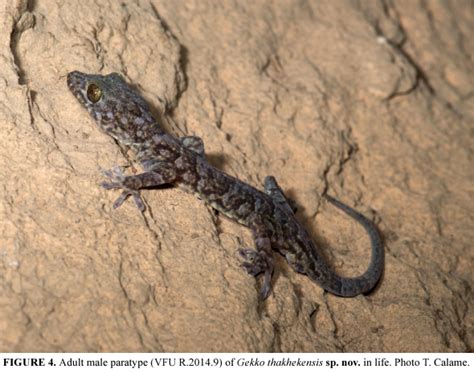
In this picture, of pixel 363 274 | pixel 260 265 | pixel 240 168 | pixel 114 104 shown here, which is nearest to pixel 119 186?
pixel 114 104

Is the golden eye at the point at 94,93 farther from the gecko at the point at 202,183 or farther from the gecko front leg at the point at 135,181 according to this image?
the gecko front leg at the point at 135,181

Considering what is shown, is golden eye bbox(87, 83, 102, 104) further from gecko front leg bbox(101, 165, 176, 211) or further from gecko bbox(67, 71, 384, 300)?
gecko front leg bbox(101, 165, 176, 211)

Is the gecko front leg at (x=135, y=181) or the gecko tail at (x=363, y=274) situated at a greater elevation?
the gecko front leg at (x=135, y=181)

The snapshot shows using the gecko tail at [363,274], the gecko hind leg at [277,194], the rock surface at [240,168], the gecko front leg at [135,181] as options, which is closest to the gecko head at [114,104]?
the rock surface at [240,168]

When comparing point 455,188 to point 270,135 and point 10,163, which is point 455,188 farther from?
point 10,163

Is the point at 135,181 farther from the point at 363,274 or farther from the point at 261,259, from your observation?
the point at 363,274

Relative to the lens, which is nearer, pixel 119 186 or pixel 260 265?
pixel 119 186

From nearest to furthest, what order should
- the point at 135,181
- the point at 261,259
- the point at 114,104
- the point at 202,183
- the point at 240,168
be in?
the point at 135,181 < the point at 261,259 < the point at 114,104 < the point at 202,183 < the point at 240,168
